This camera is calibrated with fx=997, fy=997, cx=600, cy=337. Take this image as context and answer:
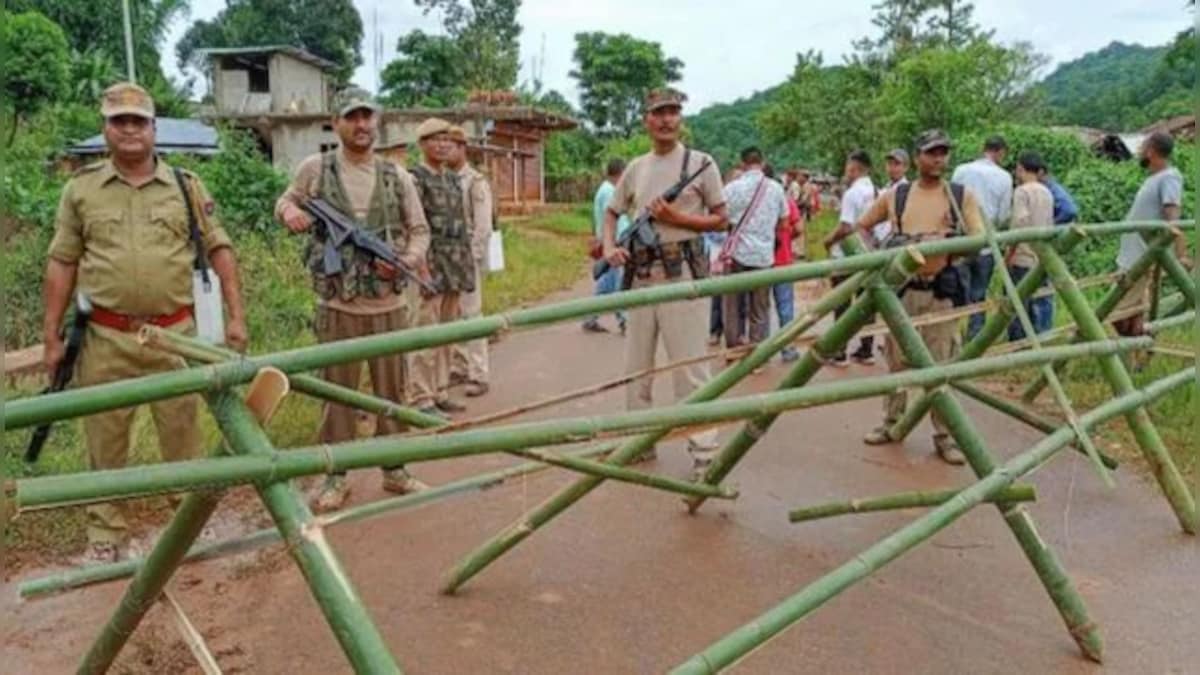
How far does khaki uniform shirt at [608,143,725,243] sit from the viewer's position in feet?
15.5

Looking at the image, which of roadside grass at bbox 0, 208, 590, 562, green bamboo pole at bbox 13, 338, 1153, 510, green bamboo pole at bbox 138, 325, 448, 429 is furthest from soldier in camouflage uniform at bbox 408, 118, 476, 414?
green bamboo pole at bbox 13, 338, 1153, 510

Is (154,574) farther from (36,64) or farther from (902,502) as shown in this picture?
(36,64)

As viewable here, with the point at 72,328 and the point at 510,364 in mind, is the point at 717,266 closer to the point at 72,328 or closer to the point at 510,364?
the point at 510,364

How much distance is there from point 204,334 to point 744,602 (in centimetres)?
221

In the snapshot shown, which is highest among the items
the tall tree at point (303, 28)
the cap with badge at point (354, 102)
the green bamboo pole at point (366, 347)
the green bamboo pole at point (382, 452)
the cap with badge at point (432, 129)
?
the tall tree at point (303, 28)

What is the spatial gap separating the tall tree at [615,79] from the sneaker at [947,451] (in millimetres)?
40299

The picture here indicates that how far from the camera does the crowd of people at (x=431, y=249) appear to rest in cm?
361

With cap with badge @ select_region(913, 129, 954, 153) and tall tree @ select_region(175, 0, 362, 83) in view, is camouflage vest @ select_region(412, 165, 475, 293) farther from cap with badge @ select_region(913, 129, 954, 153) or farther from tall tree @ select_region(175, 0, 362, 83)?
tall tree @ select_region(175, 0, 362, 83)

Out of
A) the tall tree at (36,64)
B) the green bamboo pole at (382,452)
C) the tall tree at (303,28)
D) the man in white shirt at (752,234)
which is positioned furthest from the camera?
the tall tree at (303,28)

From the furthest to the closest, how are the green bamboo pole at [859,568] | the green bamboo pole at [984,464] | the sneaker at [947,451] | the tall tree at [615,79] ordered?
the tall tree at [615,79], the sneaker at [947,451], the green bamboo pole at [984,464], the green bamboo pole at [859,568]

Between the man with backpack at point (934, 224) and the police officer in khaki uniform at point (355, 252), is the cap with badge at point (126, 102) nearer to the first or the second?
the police officer in khaki uniform at point (355, 252)

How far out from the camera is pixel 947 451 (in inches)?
201

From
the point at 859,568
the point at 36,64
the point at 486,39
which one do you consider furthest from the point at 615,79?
the point at 859,568

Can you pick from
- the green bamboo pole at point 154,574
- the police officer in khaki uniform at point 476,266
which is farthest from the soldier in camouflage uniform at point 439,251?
the green bamboo pole at point 154,574
